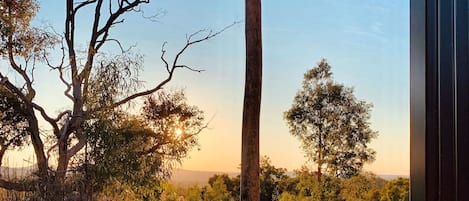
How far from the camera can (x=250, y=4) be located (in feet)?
6.93

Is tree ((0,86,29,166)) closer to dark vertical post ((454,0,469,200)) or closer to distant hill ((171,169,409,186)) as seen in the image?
distant hill ((171,169,409,186))

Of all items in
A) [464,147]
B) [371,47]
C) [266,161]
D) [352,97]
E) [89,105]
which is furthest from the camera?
[89,105]

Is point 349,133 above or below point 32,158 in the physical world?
above

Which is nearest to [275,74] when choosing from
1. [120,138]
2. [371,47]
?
[371,47]

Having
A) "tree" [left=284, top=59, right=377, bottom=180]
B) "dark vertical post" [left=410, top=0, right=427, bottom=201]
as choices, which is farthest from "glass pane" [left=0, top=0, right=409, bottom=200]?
"dark vertical post" [left=410, top=0, right=427, bottom=201]

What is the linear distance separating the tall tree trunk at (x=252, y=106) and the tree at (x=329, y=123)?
21 cm

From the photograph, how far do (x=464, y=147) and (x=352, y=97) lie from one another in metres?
1.67

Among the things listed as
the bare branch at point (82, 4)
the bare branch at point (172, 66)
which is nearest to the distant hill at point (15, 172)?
the bare branch at point (172, 66)

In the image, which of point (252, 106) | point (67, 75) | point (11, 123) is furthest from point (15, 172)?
point (252, 106)

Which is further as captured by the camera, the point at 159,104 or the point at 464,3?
the point at 159,104

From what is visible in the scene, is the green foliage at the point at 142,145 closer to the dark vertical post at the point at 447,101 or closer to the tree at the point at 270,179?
the tree at the point at 270,179

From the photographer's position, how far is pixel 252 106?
6.86ft

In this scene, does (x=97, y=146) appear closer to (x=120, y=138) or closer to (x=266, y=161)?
(x=120, y=138)

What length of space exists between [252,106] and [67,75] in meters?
1.10
